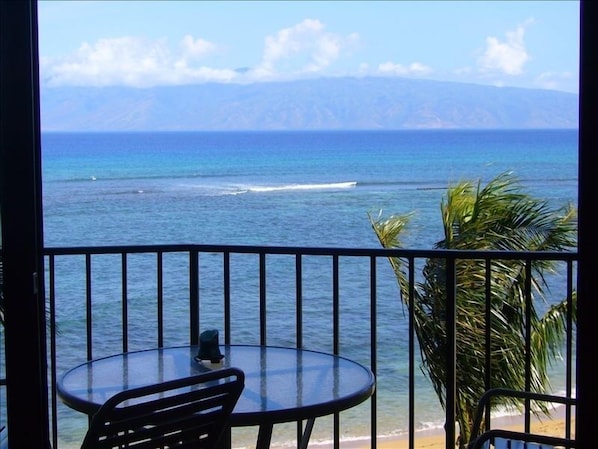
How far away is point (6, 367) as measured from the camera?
74.5 inches

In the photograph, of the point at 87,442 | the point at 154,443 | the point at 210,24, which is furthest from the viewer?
the point at 210,24

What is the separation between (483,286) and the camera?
18.3 ft

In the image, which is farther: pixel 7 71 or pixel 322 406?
pixel 322 406

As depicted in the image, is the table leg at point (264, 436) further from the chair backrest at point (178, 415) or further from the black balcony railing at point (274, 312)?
the black balcony railing at point (274, 312)

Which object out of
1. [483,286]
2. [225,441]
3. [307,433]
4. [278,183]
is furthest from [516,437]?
[278,183]

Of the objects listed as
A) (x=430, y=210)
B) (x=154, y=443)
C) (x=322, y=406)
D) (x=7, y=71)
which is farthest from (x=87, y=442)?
(x=430, y=210)

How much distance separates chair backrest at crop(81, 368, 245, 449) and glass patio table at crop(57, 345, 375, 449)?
2.8 inches

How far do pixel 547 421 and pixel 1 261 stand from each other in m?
7.65

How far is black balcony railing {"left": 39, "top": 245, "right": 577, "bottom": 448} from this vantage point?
334cm

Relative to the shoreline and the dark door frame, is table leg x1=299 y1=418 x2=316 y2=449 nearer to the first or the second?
the dark door frame

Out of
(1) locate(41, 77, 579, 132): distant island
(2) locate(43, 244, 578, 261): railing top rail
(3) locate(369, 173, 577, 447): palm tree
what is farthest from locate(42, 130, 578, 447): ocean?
(2) locate(43, 244, 578, 261): railing top rail

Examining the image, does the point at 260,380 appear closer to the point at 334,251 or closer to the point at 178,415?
the point at 178,415

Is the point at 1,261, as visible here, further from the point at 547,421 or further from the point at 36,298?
the point at 547,421

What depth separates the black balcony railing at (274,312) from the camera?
3.34 m
